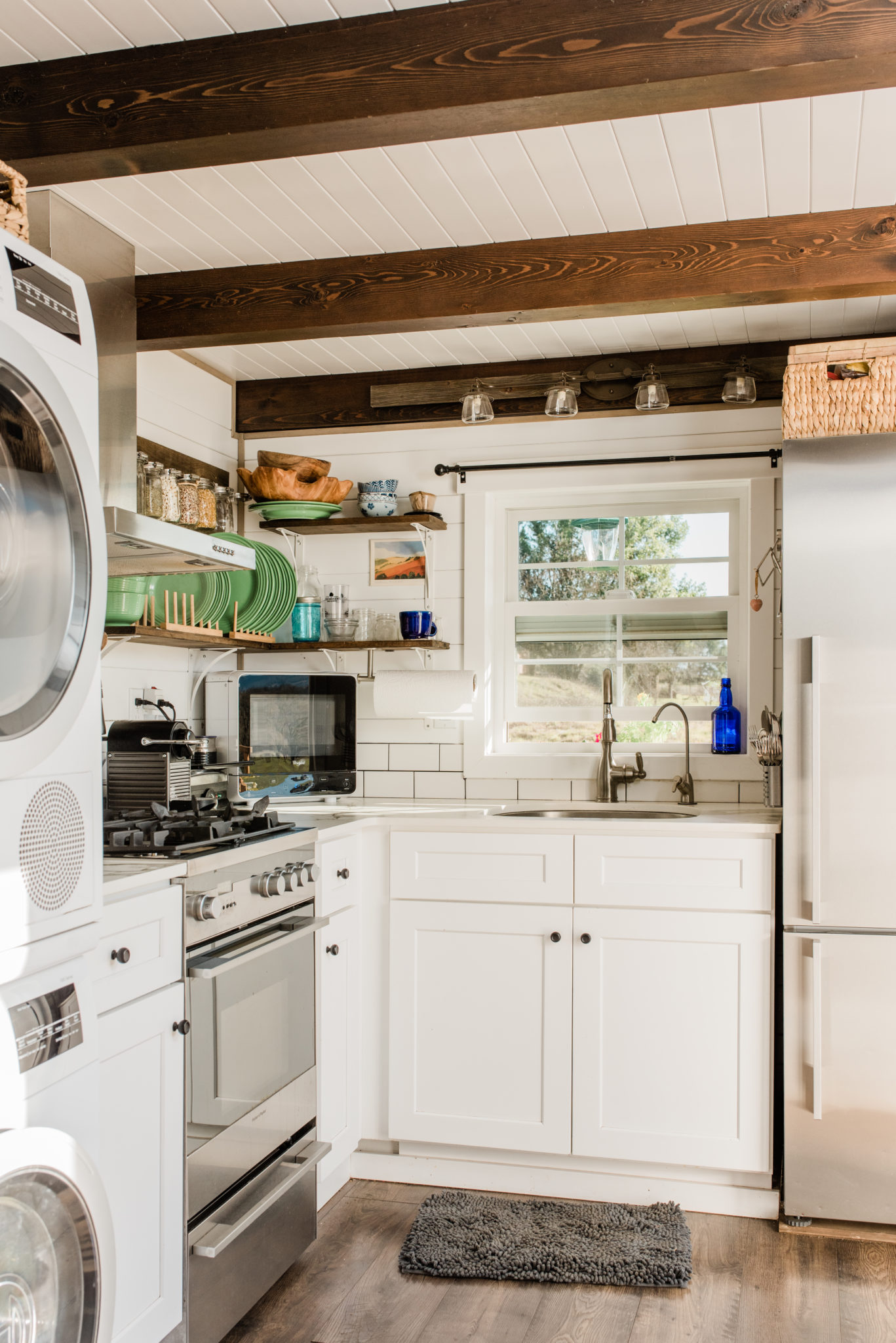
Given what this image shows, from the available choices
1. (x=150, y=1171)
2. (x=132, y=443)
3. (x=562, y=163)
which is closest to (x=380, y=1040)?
(x=150, y=1171)

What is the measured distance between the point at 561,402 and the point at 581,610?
84 cm

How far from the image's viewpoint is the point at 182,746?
2676 millimetres

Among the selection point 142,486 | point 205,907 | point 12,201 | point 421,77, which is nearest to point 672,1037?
point 205,907

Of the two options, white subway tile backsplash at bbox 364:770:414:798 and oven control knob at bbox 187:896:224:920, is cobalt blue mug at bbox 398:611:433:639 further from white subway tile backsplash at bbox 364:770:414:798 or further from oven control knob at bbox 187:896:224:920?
oven control knob at bbox 187:896:224:920

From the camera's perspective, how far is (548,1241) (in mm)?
2695

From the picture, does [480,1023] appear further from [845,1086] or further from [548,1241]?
[845,1086]

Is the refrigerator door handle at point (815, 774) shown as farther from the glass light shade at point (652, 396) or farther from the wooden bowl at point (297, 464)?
the wooden bowl at point (297, 464)

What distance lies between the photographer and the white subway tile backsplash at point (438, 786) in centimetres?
375

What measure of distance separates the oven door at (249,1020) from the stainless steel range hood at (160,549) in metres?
0.79

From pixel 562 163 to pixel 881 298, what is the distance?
1174mm

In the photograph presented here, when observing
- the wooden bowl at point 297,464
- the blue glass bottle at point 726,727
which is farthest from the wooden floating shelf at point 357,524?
the blue glass bottle at point 726,727

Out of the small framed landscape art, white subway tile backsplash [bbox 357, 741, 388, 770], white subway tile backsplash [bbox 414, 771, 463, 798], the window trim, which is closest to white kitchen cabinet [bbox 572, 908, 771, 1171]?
the window trim

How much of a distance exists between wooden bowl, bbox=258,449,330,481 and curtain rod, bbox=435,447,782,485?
1.34ft

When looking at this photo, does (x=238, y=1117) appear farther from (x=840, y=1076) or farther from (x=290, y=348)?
(x=290, y=348)
